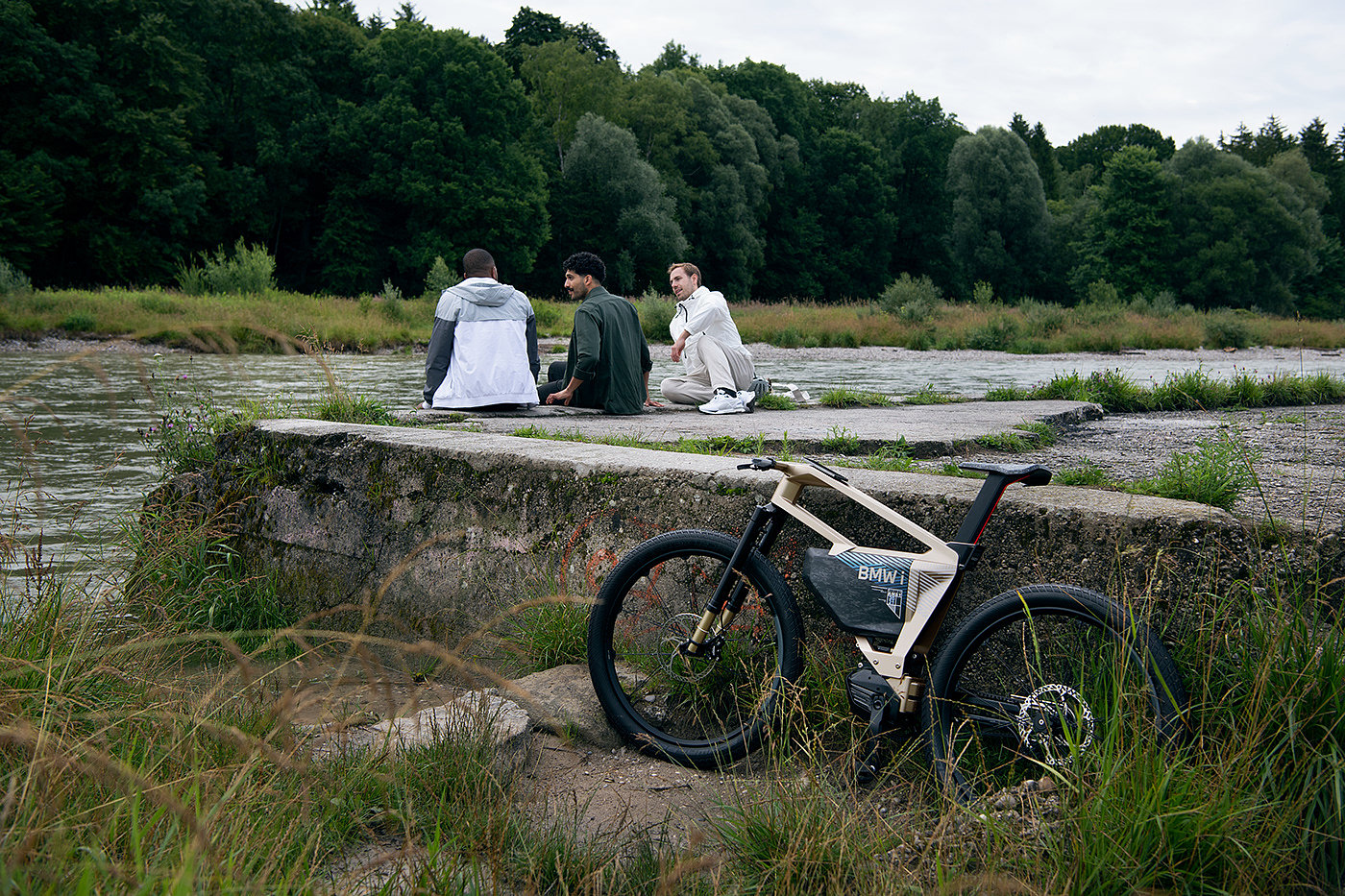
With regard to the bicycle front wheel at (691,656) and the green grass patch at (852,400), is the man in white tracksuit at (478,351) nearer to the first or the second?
the green grass patch at (852,400)

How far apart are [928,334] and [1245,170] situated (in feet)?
141

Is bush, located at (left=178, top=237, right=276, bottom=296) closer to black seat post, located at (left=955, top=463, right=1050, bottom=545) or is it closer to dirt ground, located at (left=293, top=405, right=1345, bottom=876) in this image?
dirt ground, located at (left=293, top=405, right=1345, bottom=876)

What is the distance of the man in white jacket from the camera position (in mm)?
8453

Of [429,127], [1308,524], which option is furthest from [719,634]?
[429,127]

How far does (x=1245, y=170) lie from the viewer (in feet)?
194

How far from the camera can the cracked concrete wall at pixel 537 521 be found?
2863 mm

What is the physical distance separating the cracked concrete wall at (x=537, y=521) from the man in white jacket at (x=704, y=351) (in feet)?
12.2

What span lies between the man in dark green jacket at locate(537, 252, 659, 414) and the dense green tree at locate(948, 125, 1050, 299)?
63.8 metres

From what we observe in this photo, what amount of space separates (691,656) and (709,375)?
17.9ft

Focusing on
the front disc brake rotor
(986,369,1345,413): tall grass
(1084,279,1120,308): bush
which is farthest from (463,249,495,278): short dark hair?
(1084,279,1120,308): bush

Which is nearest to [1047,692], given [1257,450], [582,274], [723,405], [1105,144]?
[1257,450]

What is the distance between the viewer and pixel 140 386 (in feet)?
43.5

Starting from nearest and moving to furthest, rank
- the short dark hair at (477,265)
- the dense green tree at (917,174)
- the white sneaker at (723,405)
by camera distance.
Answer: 1. the white sneaker at (723,405)
2. the short dark hair at (477,265)
3. the dense green tree at (917,174)

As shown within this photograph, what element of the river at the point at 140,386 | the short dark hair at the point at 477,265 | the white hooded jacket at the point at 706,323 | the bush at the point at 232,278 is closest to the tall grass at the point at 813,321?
the bush at the point at 232,278
